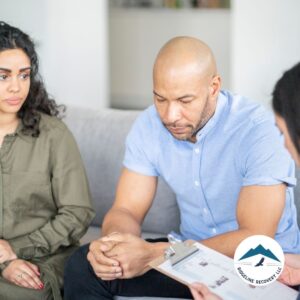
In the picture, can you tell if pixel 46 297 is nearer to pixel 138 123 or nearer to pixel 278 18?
pixel 138 123

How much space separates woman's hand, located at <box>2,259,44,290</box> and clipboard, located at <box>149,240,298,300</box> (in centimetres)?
56

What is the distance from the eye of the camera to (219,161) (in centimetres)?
214

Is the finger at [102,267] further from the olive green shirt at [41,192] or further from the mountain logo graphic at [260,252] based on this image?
the mountain logo graphic at [260,252]

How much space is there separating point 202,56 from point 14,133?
682mm

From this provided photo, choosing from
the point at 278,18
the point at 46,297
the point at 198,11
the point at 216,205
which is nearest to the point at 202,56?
the point at 216,205

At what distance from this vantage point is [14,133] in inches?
91.0

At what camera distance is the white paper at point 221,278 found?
170 cm

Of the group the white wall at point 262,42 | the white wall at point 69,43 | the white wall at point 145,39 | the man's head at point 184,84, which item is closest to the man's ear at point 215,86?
the man's head at point 184,84

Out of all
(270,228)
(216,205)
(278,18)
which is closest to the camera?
(270,228)

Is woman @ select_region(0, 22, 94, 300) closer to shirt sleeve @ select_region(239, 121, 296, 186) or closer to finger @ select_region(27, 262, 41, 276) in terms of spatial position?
finger @ select_region(27, 262, 41, 276)

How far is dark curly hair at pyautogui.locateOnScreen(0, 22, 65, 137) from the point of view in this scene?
2279 mm

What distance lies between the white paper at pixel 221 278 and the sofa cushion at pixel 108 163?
0.81 meters

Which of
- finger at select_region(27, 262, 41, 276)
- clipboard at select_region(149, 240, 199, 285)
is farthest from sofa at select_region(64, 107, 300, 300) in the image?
clipboard at select_region(149, 240, 199, 285)

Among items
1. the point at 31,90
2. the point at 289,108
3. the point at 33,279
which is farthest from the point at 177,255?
the point at 31,90
